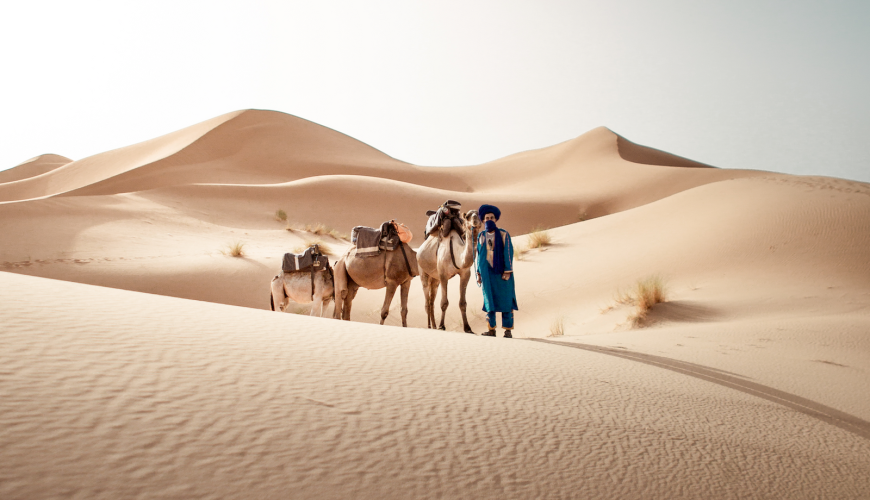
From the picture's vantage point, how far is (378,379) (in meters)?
2.28

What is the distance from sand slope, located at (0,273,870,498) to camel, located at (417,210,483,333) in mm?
5643

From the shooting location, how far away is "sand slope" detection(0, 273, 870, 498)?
1318mm

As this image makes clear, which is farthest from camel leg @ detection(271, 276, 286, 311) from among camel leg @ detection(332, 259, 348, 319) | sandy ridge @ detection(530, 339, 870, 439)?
sandy ridge @ detection(530, 339, 870, 439)

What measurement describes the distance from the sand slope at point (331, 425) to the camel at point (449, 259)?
5.64m

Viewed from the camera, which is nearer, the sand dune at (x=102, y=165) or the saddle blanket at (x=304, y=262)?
the saddle blanket at (x=304, y=262)

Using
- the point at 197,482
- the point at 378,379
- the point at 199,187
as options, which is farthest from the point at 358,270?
the point at 199,187

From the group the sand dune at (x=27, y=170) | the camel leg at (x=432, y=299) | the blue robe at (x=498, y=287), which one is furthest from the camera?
the sand dune at (x=27, y=170)

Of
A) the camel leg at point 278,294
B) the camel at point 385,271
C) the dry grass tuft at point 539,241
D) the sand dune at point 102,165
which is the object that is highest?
the sand dune at point 102,165

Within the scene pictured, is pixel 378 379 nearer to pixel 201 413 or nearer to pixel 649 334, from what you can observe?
pixel 201 413

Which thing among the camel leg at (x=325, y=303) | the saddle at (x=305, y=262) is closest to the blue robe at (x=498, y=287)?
the saddle at (x=305, y=262)

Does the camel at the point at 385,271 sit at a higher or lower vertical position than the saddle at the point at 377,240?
lower

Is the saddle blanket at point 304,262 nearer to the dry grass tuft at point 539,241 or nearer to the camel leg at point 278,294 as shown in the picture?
the camel leg at point 278,294

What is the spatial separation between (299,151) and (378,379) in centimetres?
6244

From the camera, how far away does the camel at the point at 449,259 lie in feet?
28.4
